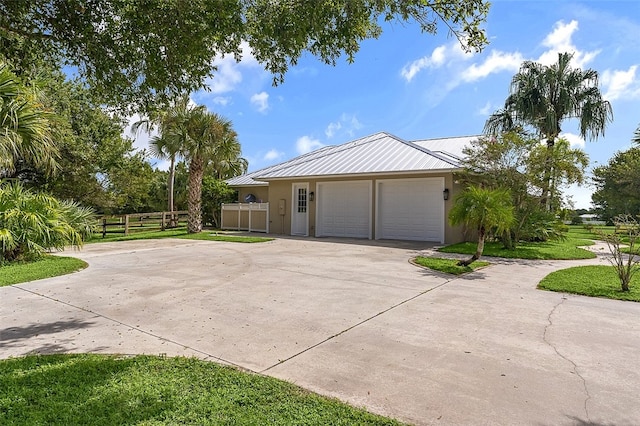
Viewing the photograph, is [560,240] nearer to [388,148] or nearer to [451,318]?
[388,148]

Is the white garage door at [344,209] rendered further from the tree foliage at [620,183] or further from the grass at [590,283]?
the tree foliage at [620,183]

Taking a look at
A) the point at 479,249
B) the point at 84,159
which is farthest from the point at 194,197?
the point at 479,249

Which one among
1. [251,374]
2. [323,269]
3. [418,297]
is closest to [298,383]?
[251,374]

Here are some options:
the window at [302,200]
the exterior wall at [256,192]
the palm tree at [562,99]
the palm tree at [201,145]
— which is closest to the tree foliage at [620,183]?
the palm tree at [562,99]

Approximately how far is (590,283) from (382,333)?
212 inches

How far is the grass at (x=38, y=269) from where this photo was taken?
773 cm

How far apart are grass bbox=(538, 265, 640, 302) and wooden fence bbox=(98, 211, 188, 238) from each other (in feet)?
61.4

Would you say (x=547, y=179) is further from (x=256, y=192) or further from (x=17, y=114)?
(x=256, y=192)

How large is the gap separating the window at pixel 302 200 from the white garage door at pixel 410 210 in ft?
12.6

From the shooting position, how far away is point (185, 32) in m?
4.11

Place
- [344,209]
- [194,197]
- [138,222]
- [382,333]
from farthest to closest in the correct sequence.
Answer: [138,222] → [194,197] → [344,209] → [382,333]

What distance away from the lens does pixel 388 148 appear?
1800 cm

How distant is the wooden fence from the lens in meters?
19.6

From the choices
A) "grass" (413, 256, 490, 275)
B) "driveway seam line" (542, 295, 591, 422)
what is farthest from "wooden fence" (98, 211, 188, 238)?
"driveway seam line" (542, 295, 591, 422)
